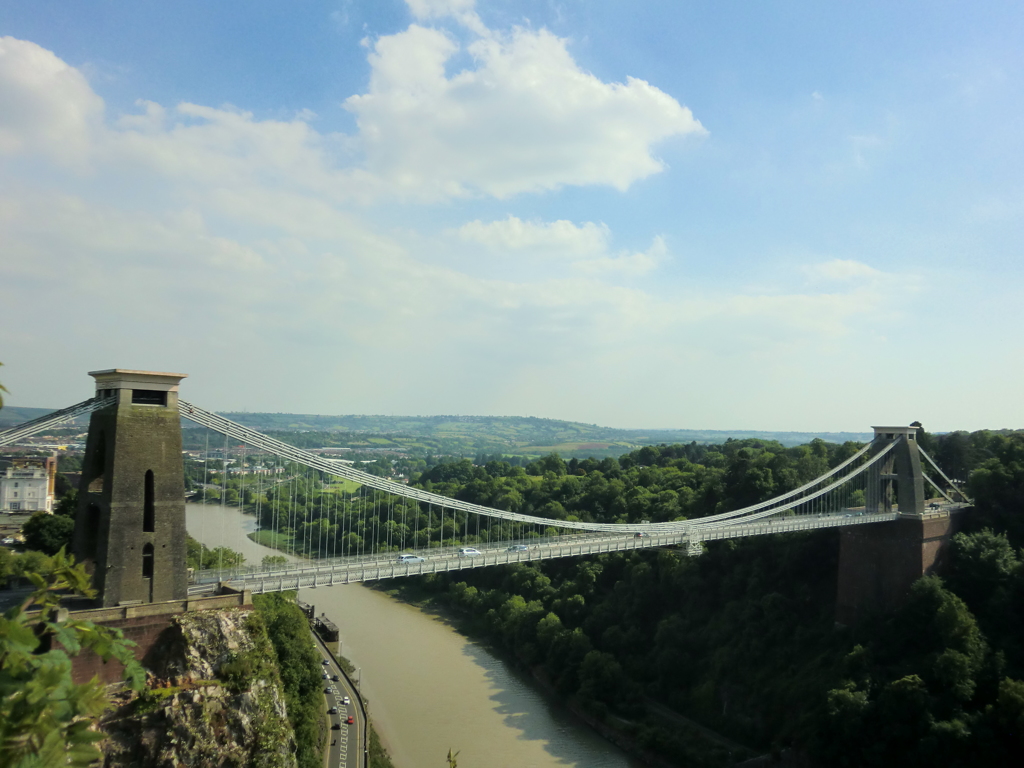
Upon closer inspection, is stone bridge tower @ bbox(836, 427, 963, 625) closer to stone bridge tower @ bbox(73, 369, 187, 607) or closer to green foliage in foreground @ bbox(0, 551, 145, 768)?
stone bridge tower @ bbox(73, 369, 187, 607)

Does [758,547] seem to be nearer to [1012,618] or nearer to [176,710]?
[1012,618]

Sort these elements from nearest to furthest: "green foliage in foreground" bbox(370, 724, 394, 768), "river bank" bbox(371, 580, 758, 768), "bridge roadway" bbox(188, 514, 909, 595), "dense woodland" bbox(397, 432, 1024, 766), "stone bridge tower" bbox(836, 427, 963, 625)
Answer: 1. "bridge roadway" bbox(188, 514, 909, 595)
2. "green foliage in foreground" bbox(370, 724, 394, 768)
3. "dense woodland" bbox(397, 432, 1024, 766)
4. "river bank" bbox(371, 580, 758, 768)
5. "stone bridge tower" bbox(836, 427, 963, 625)

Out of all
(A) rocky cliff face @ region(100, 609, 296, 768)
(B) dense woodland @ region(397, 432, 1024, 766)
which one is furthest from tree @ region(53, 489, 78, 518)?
(B) dense woodland @ region(397, 432, 1024, 766)

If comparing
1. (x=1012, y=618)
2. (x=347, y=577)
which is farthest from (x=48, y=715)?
(x=1012, y=618)

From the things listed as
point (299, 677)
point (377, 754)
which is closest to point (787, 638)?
point (377, 754)

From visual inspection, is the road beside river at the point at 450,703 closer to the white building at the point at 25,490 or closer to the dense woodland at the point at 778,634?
the dense woodland at the point at 778,634

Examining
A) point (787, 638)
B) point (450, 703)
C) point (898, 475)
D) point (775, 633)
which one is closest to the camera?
point (450, 703)

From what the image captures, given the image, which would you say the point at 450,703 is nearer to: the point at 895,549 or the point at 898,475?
the point at 895,549
